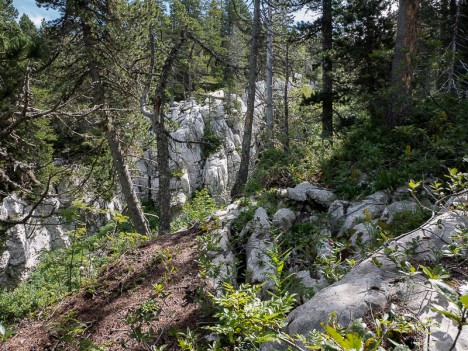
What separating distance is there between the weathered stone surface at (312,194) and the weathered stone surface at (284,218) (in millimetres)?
586

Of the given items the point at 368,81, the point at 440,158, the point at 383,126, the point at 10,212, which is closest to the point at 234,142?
the point at 368,81

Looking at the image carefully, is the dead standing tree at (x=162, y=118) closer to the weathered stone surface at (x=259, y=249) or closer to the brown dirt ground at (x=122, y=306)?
the brown dirt ground at (x=122, y=306)

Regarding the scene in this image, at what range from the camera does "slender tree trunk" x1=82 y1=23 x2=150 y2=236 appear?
25.5ft

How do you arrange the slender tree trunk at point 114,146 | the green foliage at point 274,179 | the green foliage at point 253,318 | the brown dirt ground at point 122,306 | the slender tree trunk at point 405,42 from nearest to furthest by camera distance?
the green foliage at point 253,318
the brown dirt ground at point 122,306
the slender tree trunk at point 405,42
the green foliage at point 274,179
the slender tree trunk at point 114,146

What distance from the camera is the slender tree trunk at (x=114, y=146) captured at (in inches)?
306

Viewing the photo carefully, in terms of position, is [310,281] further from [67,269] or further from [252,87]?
[252,87]

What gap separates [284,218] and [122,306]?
2978mm

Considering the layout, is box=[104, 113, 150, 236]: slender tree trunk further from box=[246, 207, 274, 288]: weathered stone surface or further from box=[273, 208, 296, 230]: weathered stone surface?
box=[273, 208, 296, 230]: weathered stone surface

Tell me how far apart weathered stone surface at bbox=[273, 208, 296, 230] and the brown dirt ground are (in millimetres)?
1536

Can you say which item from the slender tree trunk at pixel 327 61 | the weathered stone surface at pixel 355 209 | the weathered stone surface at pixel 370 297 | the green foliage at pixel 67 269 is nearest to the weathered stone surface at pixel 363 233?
the weathered stone surface at pixel 355 209

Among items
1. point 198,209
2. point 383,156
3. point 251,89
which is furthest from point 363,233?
point 251,89

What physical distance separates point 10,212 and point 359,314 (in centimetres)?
1482

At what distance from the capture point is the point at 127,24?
8.12 metres

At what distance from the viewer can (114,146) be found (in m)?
8.45
